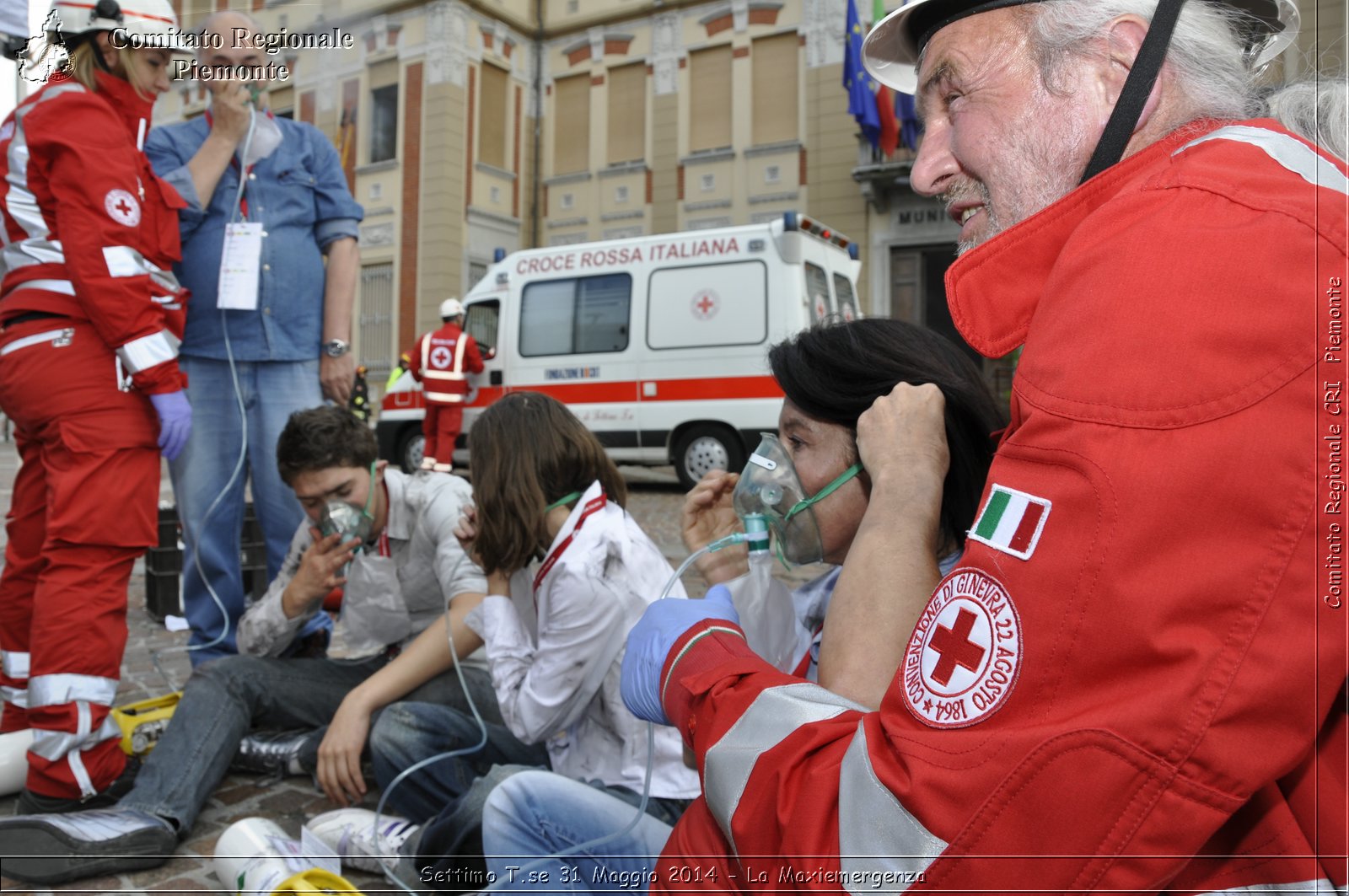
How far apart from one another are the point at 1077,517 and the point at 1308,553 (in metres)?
0.16

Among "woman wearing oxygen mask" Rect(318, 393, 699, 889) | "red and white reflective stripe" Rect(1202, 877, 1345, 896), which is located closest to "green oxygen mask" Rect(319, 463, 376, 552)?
"woman wearing oxygen mask" Rect(318, 393, 699, 889)

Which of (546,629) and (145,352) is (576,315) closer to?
(145,352)

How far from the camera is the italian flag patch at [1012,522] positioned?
29.3 inches

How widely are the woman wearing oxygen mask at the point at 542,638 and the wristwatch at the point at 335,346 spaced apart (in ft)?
4.88

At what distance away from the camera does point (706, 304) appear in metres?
10.4

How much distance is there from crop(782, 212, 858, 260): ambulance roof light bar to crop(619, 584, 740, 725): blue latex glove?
898cm

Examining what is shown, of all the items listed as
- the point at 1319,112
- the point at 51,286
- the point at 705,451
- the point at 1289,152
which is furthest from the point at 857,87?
the point at 1289,152

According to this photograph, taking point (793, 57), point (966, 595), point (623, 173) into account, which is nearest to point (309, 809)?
point (966, 595)

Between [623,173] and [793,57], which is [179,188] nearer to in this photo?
[793,57]

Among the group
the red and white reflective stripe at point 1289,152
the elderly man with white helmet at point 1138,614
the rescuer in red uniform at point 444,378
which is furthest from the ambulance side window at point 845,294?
the elderly man with white helmet at point 1138,614

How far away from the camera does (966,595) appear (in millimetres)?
790

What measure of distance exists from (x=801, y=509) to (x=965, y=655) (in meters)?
0.99

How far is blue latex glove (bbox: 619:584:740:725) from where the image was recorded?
3.98 feet

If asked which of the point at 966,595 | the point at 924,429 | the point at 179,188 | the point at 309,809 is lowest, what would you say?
the point at 309,809
